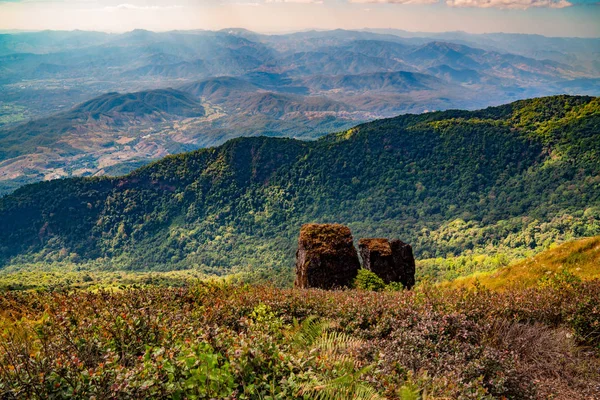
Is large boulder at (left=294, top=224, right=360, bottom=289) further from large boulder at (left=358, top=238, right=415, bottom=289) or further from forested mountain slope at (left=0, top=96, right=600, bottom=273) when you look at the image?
forested mountain slope at (left=0, top=96, right=600, bottom=273)

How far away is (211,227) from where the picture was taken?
504ft

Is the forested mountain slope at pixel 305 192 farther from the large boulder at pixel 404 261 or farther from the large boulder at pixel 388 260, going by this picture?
the large boulder at pixel 388 260

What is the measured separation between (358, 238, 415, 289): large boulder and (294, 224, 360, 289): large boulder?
1817 mm

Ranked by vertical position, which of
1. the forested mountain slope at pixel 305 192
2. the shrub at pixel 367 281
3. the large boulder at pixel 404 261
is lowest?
the forested mountain slope at pixel 305 192

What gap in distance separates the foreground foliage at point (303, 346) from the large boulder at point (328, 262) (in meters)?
9.90

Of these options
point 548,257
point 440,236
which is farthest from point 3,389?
point 440,236

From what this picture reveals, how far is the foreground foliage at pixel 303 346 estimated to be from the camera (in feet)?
11.5

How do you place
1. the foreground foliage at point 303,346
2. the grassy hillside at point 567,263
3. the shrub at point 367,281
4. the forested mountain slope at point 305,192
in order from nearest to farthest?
the foreground foliage at point 303,346, the grassy hillside at point 567,263, the shrub at point 367,281, the forested mountain slope at point 305,192

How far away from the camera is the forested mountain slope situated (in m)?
121

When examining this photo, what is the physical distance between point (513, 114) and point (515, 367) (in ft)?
535

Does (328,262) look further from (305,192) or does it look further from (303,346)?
(305,192)

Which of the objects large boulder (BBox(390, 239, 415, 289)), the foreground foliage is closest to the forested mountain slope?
large boulder (BBox(390, 239, 415, 289))

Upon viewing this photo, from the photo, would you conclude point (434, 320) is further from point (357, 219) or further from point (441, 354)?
point (357, 219)

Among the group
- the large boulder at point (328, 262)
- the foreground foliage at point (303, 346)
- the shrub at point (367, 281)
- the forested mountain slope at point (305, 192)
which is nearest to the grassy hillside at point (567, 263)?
the shrub at point (367, 281)
